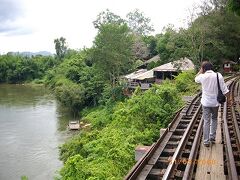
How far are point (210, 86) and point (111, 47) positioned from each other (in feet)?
104

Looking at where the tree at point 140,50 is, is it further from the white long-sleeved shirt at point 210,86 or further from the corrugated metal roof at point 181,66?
the white long-sleeved shirt at point 210,86

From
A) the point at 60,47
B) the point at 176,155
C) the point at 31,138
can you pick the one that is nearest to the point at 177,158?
the point at 176,155

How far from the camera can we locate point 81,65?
181 ft

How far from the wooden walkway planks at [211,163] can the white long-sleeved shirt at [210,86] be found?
3.20ft

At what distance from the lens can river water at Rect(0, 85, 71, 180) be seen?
23359 mm

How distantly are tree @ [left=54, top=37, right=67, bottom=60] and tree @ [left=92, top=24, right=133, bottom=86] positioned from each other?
6066 cm

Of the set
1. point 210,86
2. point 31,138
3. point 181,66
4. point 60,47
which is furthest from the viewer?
point 60,47

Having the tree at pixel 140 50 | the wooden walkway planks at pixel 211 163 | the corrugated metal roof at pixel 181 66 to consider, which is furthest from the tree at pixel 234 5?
the tree at pixel 140 50

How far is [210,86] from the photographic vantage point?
6945 millimetres

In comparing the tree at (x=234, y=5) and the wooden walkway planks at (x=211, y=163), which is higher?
the tree at (x=234, y=5)

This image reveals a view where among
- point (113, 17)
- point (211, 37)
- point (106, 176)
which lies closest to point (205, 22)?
point (211, 37)

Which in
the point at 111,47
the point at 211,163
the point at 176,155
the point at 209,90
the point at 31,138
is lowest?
the point at 31,138

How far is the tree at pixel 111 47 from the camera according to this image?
3835cm

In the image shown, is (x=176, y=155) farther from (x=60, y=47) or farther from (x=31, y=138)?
(x=60, y=47)
